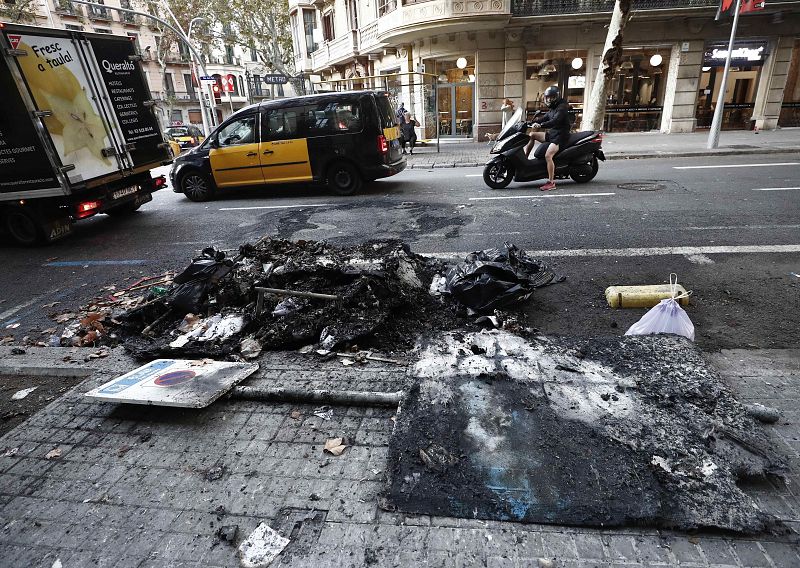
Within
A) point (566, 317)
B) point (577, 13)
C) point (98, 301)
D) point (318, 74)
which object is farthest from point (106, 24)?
point (566, 317)

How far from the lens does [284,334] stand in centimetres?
388

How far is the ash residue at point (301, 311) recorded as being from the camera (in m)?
3.84

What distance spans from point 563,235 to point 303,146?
6.19m

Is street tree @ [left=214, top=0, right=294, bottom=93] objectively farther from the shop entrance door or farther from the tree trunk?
the tree trunk

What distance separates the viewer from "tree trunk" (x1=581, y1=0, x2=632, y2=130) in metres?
14.7

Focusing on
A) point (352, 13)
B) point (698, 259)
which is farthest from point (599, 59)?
point (698, 259)

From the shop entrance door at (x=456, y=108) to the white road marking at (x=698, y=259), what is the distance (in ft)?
58.0

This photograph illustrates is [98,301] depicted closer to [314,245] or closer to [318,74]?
[314,245]

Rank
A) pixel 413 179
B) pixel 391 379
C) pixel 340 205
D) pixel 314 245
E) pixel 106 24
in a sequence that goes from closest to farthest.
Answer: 1. pixel 391 379
2. pixel 314 245
3. pixel 340 205
4. pixel 413 179
5. pixel 106 24

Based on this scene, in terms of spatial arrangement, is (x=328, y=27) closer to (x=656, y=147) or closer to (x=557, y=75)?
(x=557, y=75)

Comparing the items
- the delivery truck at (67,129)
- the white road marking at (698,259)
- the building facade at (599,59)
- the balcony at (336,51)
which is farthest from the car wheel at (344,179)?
the balcony at (336,51)

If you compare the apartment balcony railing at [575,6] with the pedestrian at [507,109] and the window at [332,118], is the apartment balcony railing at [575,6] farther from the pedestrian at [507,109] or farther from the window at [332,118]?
the window at [332,118]

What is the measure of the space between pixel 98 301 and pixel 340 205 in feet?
16.6

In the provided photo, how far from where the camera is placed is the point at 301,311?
409cm
